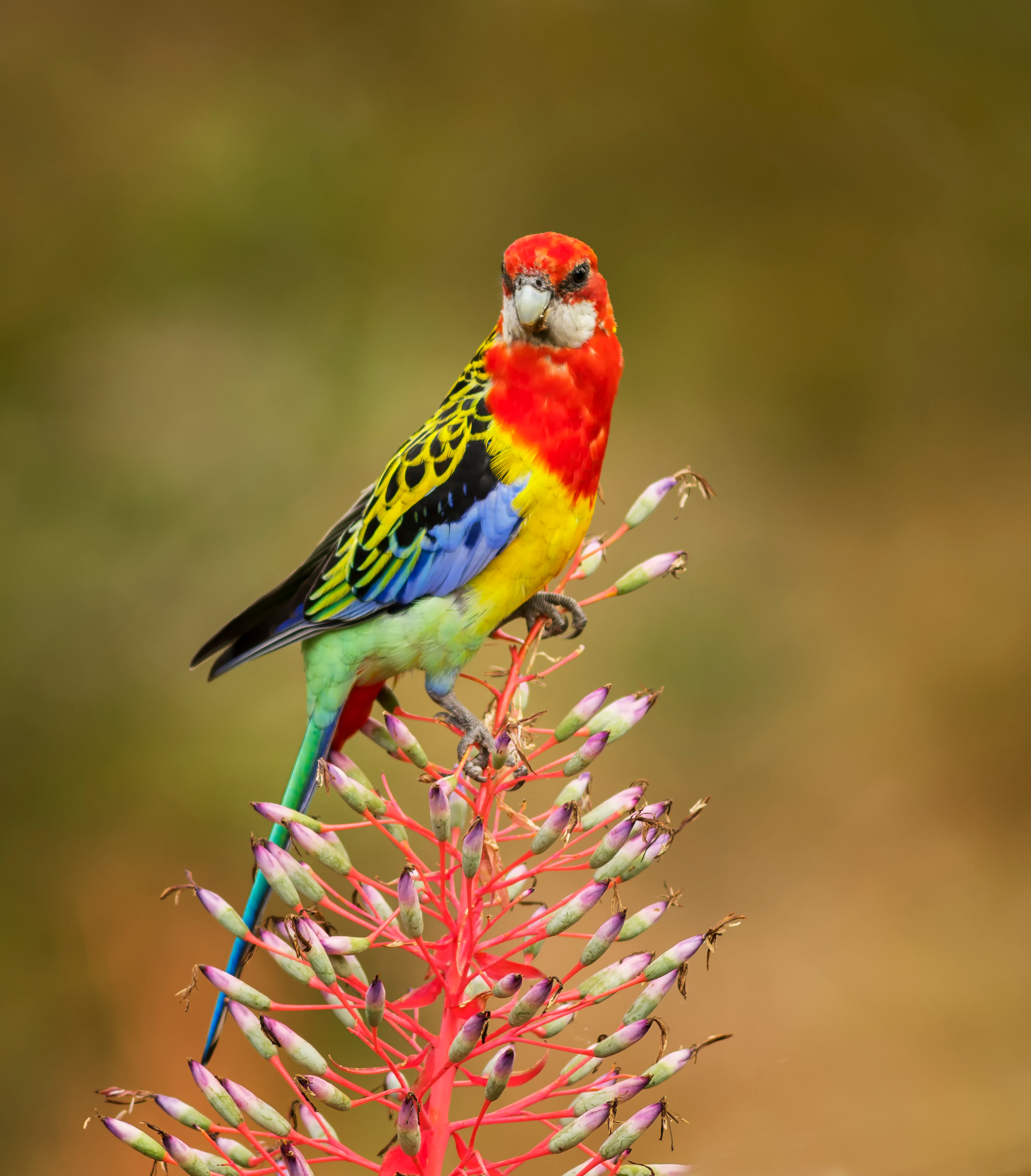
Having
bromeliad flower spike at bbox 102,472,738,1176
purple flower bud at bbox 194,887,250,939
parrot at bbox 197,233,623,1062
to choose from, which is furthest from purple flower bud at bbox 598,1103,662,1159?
parrot at bbox 197,233,623,1062

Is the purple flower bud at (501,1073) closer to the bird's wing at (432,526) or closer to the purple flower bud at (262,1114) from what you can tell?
the purple flower bud at (262,1114)

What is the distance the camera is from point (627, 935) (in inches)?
46.3

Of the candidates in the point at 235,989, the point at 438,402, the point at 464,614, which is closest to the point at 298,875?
the point at 235,989

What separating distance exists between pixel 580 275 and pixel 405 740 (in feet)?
2.29

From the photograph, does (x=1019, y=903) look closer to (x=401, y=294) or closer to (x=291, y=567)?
(x=291, y=567)

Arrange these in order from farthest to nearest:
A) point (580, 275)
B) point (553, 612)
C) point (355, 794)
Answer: point (553, 612) < point (580, 275) < point (355, 794)

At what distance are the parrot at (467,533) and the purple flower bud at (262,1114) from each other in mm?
404

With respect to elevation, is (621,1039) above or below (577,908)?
below

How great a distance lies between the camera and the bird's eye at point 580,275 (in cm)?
144

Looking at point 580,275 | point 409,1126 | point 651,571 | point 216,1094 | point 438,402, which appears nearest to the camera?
point 409,1126

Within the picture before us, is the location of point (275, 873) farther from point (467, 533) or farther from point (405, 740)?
point (467, 533)

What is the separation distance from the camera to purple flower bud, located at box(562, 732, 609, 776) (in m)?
1.18

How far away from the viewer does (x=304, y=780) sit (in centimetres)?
152

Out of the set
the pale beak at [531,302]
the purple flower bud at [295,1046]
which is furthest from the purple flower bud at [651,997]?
the pale beak at [531,302]
